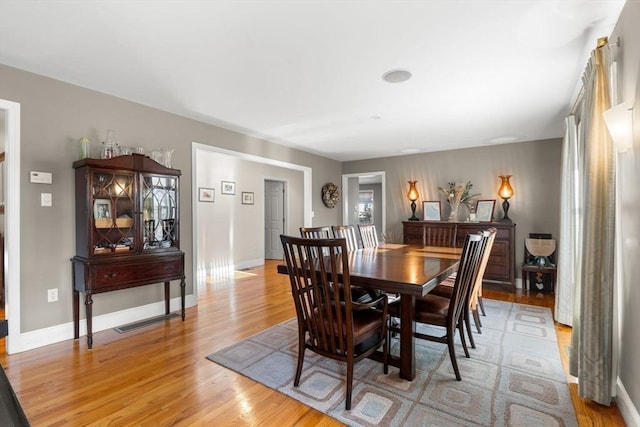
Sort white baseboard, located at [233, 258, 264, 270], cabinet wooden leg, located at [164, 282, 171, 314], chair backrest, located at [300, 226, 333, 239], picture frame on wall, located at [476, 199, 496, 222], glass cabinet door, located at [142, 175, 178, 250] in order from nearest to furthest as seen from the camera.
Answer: chair backrest, located at [300, 226, 333, 239] → glass cabinet door, located at [142, 175, 178, 250] → cabinet wooden leg, located at [164, 282, 171, 314] → picture frame on wall, located at [476, 199, 496, 222] → white baseboard, located at [233, 258, 264, 270]

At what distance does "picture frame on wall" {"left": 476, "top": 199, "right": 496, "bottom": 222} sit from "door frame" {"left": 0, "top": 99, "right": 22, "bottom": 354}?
569 centimetres

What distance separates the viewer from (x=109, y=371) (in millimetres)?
2264

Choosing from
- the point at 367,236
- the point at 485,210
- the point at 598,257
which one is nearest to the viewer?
the point at 598,257

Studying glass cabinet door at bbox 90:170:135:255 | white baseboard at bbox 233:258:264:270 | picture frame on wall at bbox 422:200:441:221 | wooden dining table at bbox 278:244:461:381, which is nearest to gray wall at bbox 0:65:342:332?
glass cabinet door at bbox 90:170:135:255

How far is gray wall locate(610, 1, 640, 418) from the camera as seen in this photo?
160 cm

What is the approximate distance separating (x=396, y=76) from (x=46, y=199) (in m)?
Answer: 3.20

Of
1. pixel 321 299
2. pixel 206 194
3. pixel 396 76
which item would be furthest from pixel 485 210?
pixel 206 194

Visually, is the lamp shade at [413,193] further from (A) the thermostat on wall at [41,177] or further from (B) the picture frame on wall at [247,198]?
(A) the thermostat on wall at [41,177]

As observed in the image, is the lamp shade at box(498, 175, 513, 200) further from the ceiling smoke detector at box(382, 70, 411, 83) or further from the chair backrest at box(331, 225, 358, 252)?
the ceiling smoke detector at box(382, 70, 411, 83)

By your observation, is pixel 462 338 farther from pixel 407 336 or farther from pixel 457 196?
Result: pixel 457 196

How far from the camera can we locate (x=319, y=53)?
231cm

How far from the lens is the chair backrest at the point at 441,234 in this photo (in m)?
4.58

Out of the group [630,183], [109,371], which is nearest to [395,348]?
[630,183]

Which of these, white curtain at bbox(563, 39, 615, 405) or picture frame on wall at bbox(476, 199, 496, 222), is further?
picture frame on wall at bbox(476, 199, 496, 222)
